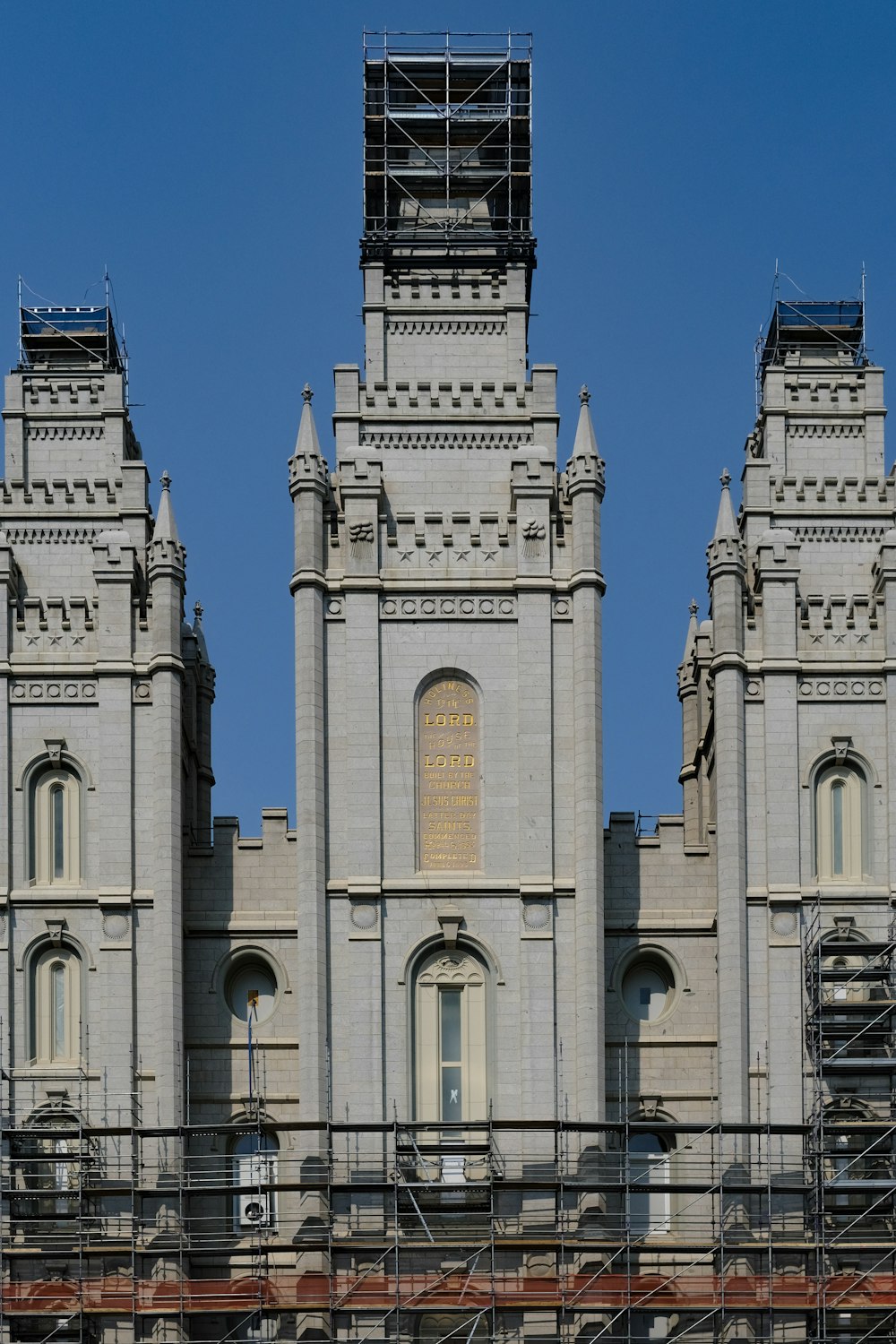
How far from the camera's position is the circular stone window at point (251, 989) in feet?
241

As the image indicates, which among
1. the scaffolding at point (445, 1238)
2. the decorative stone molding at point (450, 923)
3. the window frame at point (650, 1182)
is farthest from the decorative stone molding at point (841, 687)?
the window frame at point (650, 1182)

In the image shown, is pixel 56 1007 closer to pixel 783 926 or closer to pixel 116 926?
pixel 116 926

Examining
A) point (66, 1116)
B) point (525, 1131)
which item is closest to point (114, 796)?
point (66, 1116)

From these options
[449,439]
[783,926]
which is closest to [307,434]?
[449,439]

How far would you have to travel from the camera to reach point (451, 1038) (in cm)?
7188

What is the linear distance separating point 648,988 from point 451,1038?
207 inches

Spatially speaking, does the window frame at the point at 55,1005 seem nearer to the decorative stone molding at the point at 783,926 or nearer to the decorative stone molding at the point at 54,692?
the decorative stone molding at the point at 54,692

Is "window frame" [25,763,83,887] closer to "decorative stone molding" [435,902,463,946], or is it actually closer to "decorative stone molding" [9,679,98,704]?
"decorative stone molding" [9,679,98,704]

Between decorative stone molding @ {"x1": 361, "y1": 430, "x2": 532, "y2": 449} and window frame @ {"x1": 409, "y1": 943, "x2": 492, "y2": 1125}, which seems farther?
decorative stone molding @ {"x1": 361, "y1": 430, "x2": 532, "y2": 449}

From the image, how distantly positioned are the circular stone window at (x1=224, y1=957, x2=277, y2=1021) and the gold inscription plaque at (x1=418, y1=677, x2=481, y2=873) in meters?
4.76

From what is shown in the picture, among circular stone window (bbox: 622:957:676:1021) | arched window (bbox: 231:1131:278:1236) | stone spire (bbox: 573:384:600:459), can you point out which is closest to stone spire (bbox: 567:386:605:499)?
stone spire (bbox: 573:384:600:459)

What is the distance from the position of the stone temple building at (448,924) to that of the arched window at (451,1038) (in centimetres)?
10

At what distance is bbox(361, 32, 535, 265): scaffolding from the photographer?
266 ft

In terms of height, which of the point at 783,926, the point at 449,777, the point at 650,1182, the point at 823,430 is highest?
the point at 823,430
